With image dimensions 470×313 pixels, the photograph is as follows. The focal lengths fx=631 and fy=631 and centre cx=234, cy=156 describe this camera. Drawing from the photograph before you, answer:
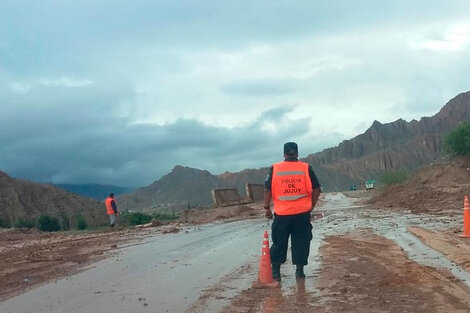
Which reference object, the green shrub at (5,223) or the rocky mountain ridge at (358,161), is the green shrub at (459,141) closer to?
the green shrub at (5,223)

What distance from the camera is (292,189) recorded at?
8.78m

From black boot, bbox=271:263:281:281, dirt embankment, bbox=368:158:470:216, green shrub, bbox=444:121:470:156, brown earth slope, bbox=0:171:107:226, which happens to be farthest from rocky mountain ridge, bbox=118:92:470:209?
black boot, bbox=271:263:281:281

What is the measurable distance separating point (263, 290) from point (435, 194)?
87.3 ft

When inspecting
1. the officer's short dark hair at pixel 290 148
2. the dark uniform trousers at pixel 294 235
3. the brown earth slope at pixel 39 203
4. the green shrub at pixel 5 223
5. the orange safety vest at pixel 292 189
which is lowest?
the dark uniform trousers at pixel 294 235

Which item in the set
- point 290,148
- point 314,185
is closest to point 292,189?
point 314,185

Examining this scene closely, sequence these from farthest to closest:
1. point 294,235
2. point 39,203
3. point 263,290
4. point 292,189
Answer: point 39,203 < point 294,235 < point 292,189 < point 263,290

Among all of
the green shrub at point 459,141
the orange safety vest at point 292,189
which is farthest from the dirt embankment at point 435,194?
the orange safety vest at point 292,189

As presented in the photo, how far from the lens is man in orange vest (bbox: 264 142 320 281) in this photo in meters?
8.80

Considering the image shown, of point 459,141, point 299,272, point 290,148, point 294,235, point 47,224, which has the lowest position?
point 299,272

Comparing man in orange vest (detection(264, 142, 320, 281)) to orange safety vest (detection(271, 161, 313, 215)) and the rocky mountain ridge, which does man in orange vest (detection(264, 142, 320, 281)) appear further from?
the rocky mountain ridge

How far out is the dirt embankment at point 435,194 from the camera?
93.5ft

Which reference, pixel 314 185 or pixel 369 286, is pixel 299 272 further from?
pixel 314 185

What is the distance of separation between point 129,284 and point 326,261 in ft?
11.5

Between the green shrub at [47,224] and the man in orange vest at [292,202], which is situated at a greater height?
the green shrub at [47,224]
